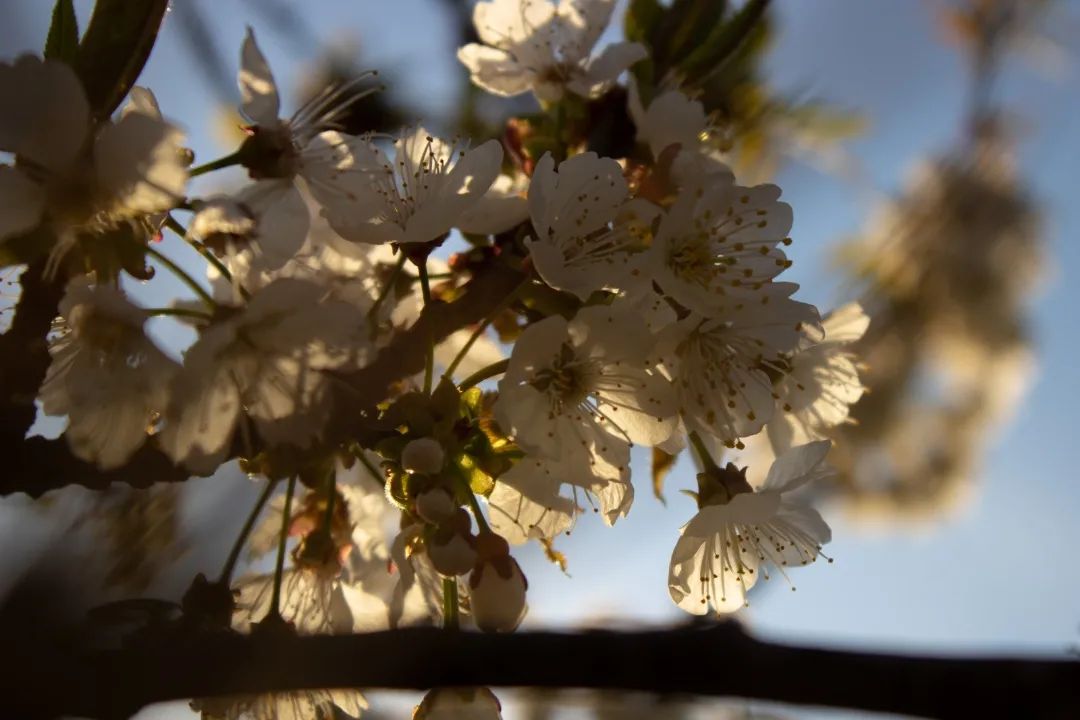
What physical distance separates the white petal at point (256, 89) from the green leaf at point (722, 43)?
623 mm

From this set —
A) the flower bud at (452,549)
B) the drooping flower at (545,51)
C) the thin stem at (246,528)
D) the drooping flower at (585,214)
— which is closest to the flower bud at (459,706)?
the flower bud at (452,549)

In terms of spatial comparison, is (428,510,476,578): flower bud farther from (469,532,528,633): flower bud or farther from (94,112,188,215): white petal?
(94,112,188,215): white petal

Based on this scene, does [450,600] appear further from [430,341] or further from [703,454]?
[703,454]

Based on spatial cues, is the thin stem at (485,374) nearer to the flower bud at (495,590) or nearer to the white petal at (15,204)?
the flower bud at (495,590)

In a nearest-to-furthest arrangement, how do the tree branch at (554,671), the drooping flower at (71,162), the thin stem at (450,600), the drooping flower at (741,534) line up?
the tree branch at (554,671) → the drooping flower at (71,162) → the thin stem at (450,600) → the drooping flower at (741,534)

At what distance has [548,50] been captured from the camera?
146 cm

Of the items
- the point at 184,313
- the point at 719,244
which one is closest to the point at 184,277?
the point at 184,313

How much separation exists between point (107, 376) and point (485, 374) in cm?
38

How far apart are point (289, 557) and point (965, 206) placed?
18.1ft

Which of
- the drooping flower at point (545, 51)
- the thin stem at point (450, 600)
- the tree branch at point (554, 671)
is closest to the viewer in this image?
the tree branch at point (554, 671)

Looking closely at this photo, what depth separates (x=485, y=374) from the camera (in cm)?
109

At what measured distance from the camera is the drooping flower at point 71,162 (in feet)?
2.75

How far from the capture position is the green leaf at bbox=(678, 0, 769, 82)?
1461 mm

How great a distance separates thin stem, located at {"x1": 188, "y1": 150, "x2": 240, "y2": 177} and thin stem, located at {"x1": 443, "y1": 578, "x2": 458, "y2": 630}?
0.48 m
